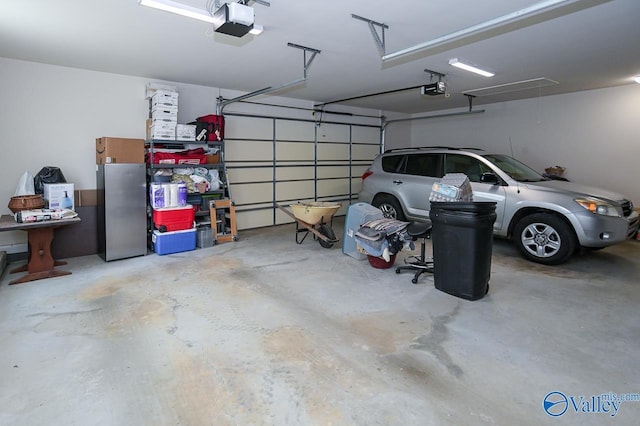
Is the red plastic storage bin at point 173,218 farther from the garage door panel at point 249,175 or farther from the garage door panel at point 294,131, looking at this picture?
the garage door panel at point 294,131

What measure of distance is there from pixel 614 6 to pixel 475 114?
18.7 ft

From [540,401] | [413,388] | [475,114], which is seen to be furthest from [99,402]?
[475,114]

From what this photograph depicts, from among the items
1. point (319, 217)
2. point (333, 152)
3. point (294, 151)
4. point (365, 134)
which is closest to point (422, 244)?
point (319, 217)

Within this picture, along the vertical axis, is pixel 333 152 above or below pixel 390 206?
above

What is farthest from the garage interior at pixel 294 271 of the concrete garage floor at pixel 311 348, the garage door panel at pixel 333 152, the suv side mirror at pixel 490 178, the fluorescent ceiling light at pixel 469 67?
the garage door panel at pixel 333 152

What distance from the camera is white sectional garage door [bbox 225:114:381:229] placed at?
6.97 metres

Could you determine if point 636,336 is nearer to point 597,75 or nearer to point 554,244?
point 554,244

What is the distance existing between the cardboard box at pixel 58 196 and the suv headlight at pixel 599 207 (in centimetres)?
664

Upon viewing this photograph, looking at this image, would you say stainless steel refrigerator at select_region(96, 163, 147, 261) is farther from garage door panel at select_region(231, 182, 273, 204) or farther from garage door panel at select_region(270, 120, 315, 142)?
garage door panel at select_region(270, 120, 315, 142)

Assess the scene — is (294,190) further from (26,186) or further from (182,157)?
(26,186)

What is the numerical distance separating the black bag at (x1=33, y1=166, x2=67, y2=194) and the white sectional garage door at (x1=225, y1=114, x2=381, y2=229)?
8.78ft

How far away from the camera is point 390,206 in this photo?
6.65 meters

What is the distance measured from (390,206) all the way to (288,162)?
251cm

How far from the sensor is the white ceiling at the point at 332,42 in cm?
317
